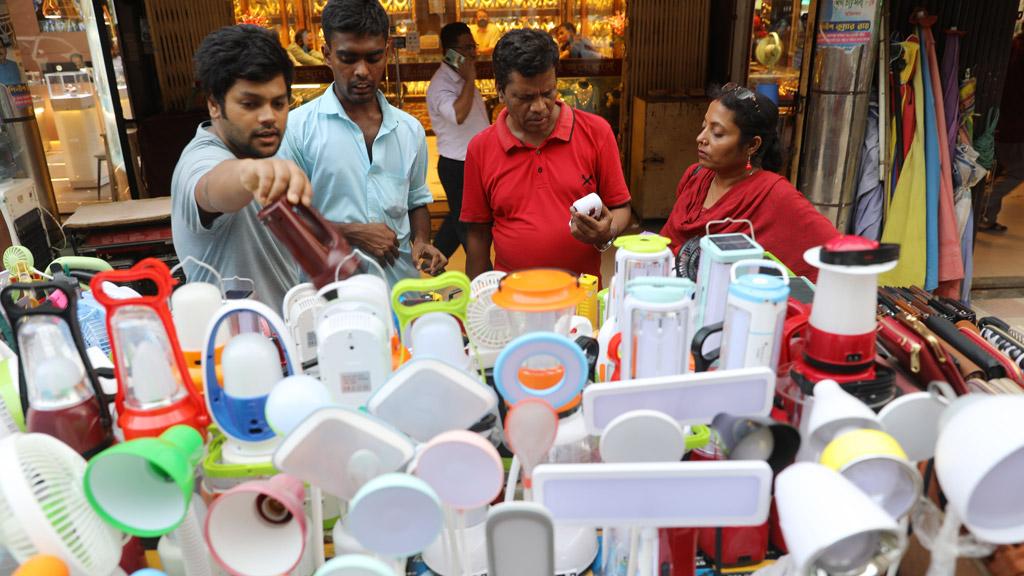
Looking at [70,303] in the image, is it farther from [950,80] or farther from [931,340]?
[950,80]

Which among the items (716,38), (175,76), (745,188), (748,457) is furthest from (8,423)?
(716,38)

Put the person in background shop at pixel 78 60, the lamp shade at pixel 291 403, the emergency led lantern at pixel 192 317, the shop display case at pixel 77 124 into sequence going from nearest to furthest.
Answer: the lamp shade at pixel 291 403 → the emergency led lantern at pixel 192 317 → the person in background shop at pixel 78 60 → the shop display case at pixel 77 124

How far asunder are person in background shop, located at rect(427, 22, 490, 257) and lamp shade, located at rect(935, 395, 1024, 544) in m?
3.06

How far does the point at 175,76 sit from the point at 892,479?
16.2 ft

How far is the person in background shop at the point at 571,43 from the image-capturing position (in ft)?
16.8

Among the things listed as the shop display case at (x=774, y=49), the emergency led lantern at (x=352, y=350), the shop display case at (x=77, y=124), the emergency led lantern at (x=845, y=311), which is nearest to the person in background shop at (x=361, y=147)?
the emergency led lantern at (x=352, y=350)

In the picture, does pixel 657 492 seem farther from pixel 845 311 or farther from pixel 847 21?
pixel 847 21

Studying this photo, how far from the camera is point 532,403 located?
840mm

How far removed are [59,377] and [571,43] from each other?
4.77 metres

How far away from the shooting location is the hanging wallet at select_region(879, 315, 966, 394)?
102cm

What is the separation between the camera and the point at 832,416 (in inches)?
32.4

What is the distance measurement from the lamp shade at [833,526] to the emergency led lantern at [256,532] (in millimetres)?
540

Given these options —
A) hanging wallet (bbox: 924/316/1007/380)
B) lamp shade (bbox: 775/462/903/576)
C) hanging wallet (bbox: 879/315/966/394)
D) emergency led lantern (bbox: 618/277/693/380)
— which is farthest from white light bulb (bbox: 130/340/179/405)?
hanging wallet (bbox: 924/316/1007/380)

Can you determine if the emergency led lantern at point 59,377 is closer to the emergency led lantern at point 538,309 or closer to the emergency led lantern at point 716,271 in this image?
the emergency led lantern at point 538,309
